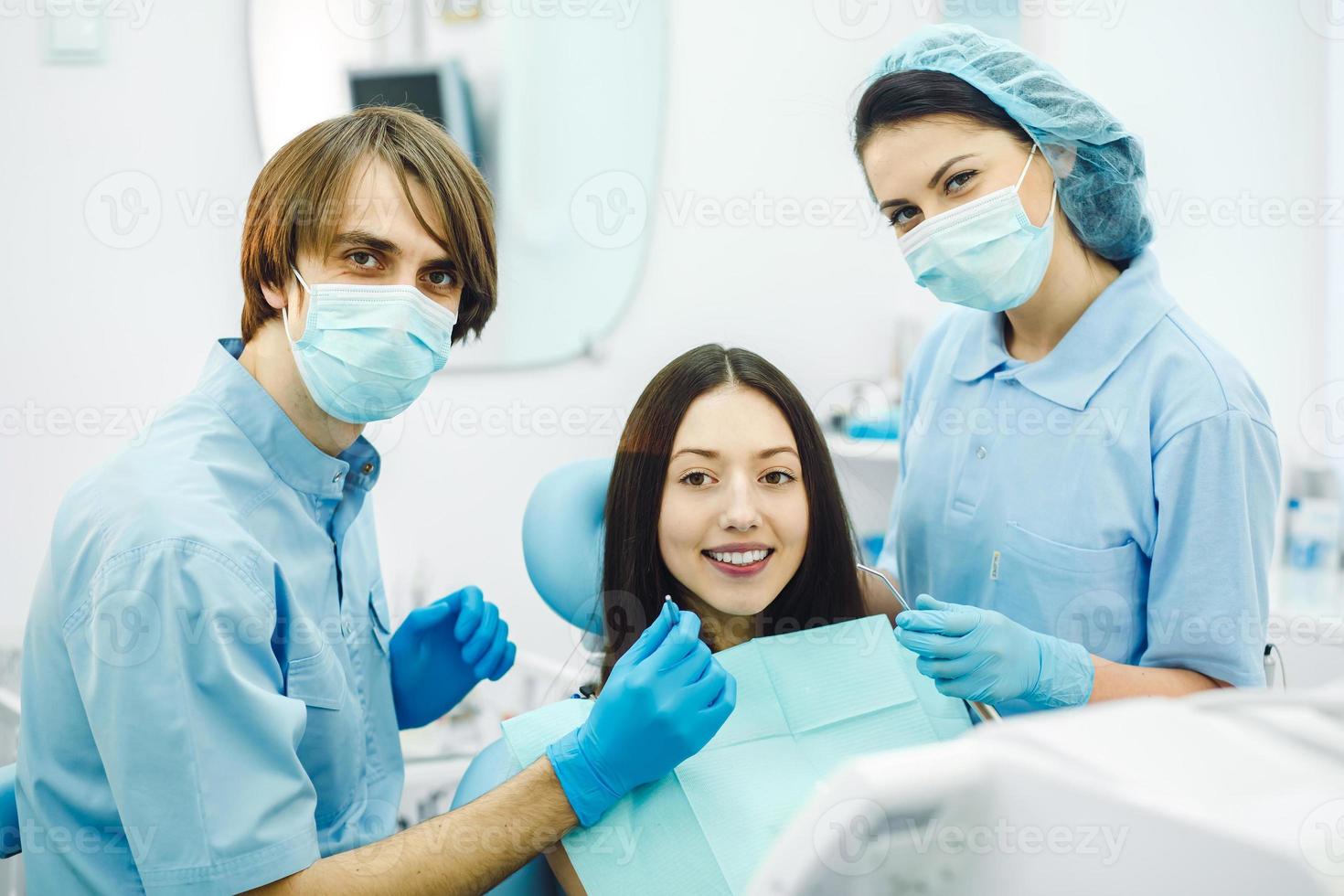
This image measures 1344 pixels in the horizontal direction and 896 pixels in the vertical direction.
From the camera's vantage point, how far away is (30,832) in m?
1.03

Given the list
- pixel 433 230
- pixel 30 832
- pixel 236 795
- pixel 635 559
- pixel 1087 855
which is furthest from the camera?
pixel 635 559

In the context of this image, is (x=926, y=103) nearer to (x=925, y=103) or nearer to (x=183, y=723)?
(x=925, y=103)

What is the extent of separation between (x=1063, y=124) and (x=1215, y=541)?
0.54 metres

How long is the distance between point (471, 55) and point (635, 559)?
4.39 ft

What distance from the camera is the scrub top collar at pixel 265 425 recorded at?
1.12m

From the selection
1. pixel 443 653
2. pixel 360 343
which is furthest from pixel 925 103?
pixel 443 653

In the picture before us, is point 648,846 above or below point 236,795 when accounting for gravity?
below

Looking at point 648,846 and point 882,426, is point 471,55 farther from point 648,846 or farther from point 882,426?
point 648,846

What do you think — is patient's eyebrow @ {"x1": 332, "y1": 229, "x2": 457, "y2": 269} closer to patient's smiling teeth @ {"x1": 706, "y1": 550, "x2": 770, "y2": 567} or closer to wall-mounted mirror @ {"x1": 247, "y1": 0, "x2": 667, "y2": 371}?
patient's smiling teeth @ {"x1": 706, "y1": 550, "x2": 770, "y2": 567}

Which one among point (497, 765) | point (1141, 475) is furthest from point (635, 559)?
point (1141, 475)

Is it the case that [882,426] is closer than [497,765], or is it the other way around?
[497,765]

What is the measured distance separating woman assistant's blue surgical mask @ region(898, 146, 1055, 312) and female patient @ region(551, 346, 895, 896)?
241mm

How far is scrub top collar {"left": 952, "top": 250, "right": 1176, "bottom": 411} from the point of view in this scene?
4.17 feet

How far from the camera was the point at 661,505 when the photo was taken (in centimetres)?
125
